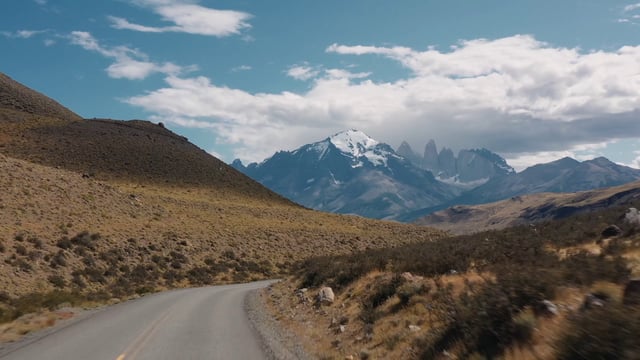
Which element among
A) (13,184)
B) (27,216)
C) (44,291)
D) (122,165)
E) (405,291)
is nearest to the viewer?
(405,291)

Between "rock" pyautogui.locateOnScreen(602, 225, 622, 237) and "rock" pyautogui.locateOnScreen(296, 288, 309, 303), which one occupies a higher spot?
"rock" pyautogui.locateOnScreen(602, 225, 622, 237)

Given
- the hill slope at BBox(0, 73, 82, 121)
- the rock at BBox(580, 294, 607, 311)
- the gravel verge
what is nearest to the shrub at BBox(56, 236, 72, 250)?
the gravel verge

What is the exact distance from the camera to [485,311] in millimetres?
9547

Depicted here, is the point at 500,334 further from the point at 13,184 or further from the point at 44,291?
the point at 13,184

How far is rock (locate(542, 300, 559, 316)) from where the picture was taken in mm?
8777

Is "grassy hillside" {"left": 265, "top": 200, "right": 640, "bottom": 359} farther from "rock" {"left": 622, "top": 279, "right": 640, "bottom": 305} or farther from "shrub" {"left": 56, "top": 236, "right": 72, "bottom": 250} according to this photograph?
"shrub" {"left": 56, "top": 236, "right": 72, "bottom": 250}

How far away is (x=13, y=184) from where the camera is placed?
4222 cm

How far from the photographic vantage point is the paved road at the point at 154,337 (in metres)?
12.1

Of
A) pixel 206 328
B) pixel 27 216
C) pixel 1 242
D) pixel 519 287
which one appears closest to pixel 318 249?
pixel 27 216

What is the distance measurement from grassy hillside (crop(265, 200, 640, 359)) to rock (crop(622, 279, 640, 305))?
0.37 ft

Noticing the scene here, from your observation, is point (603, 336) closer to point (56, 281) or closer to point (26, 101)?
point (56, 281)

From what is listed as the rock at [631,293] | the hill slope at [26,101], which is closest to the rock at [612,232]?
the rock at [631,293]

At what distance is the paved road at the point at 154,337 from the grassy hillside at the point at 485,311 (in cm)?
217

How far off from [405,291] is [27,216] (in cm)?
3274
